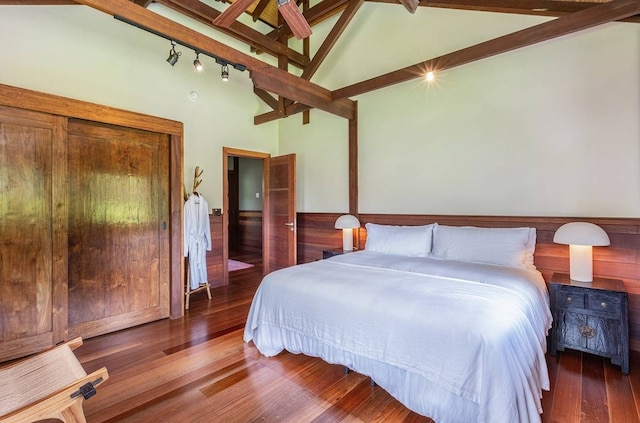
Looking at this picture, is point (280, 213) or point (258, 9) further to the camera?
point (280, 213)

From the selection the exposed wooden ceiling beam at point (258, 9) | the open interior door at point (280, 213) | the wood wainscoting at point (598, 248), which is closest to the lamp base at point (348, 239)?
the wood wainscoting at point (598, 248)

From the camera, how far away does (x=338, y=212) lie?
4570mm

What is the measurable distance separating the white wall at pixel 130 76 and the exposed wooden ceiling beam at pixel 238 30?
0.51m

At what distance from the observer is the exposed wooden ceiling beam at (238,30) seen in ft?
10.6

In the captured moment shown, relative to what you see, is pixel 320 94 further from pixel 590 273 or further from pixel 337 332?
pixel 590 273

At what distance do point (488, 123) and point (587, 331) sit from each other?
2074mm

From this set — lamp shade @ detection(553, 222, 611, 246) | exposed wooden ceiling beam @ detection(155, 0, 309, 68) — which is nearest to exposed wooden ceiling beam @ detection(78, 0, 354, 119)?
exposed wooden ceiling beam @ detection(155, 0, 309, 68)

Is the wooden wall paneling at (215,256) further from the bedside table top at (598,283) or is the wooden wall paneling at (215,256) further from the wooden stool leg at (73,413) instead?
the bedside table top at (598,283)

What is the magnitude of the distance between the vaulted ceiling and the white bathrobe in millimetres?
1697

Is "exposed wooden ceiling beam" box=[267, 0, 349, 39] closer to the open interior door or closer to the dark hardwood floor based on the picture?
the open interior door

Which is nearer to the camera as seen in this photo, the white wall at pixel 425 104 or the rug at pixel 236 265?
the white wall at pixel 425 104

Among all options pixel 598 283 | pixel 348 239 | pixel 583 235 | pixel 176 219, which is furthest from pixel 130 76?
pixel 598 283

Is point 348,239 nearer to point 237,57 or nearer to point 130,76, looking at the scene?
point 237,57

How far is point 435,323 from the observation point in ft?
5.30
